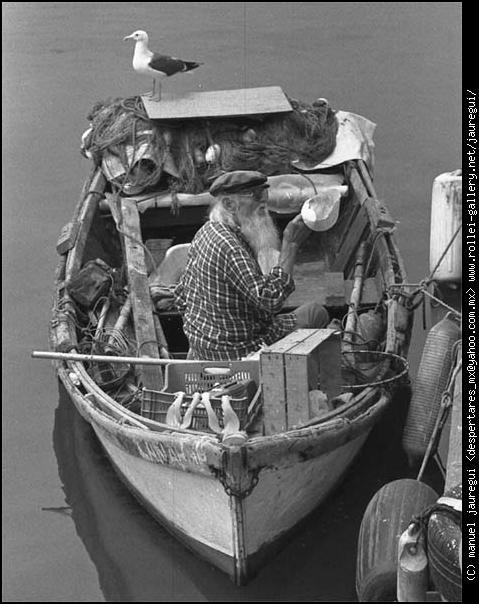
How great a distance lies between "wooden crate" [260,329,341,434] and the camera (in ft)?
19.7

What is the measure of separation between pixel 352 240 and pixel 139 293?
87.4 inches

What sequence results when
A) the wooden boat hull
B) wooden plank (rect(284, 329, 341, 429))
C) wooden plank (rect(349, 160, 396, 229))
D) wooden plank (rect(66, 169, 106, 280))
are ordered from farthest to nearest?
wooden plank (rect(349, 160, 396, 229)) → wooden plank (rect(66, 169, 106, 280)) → wooden plank (rect(284, 329, 341, 429)) → the wooden boat hull

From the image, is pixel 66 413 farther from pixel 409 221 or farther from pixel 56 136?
pixel 56 136

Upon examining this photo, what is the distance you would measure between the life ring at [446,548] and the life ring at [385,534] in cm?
62

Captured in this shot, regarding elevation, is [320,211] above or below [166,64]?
below

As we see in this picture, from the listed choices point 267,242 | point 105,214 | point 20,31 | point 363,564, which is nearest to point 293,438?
point 363,564

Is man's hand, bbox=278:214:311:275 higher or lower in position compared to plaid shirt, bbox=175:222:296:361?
higher

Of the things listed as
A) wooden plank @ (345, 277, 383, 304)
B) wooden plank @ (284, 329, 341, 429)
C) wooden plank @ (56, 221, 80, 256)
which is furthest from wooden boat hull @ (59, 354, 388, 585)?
wooden plank @ (56, 221, 80, 256)

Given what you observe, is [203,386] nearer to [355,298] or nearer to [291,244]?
[291,244]

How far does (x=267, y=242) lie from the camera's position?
261 inches

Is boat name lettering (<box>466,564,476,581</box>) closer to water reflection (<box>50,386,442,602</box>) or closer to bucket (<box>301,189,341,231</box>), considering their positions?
water reflection (<box>50,386,442,602</box>)

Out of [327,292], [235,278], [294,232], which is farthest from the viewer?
[327,292]

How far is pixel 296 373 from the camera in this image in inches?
237

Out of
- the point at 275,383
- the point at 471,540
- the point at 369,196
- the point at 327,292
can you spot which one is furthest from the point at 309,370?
the point at 369,196
